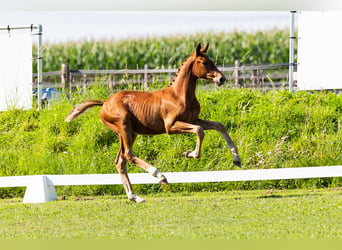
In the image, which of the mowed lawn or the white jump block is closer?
the mowed lawn

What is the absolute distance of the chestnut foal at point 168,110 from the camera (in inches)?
300

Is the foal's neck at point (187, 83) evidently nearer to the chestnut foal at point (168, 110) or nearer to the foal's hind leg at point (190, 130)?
the chestnut foal at point (168, 110)

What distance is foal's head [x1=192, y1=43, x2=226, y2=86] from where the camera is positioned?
7492 mm

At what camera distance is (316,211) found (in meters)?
8.11

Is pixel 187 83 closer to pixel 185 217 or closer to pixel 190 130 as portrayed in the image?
pixel 190 130

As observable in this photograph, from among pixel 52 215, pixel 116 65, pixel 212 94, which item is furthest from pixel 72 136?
pixel 116 65

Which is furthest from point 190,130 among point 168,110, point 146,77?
point 146,77

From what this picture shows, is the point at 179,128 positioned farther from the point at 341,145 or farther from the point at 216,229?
the point at 341,145

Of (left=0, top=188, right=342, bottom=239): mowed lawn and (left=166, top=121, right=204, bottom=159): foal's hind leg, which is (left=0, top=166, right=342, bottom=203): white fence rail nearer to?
(left=0, top=188, right=342, bottom=239): mowed lawn

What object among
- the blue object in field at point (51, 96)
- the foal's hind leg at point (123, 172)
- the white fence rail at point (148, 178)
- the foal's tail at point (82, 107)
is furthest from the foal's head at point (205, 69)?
the blue object in field at point (51, 96)

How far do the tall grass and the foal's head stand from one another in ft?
12.9

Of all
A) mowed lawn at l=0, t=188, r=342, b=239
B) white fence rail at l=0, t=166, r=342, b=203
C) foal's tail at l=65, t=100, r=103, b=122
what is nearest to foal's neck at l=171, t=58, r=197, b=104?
foal's tail at l=65, t=100, r=103, b=122

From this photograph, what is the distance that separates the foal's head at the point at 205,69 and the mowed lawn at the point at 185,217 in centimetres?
182

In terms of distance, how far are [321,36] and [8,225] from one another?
27.1ft
